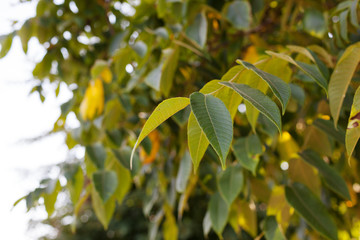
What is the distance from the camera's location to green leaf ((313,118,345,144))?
2.36 ft

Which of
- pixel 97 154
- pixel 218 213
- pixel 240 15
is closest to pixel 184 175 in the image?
pixel 218 213

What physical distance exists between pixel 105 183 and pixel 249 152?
1.14 feet

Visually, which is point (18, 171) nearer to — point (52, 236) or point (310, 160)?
point (52, 236)

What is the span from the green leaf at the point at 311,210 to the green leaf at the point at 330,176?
5 cm

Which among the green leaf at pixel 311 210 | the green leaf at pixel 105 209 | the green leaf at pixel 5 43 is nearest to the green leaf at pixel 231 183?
the green leaf at pixel 311 210

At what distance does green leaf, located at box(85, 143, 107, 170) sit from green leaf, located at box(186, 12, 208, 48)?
1.22ft

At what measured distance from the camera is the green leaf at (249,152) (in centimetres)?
76

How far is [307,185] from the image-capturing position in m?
0.82

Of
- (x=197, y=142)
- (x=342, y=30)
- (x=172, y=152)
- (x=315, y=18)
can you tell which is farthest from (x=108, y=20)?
(x=197, y=142)

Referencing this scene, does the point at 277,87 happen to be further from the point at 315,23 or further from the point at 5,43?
the point at 5,43

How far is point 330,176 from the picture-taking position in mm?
742

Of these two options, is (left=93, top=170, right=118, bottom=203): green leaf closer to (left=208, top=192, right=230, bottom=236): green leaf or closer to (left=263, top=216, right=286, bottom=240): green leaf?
(left=208, top=192, right=230, bottom=236): green leaf

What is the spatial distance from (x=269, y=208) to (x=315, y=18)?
532mm

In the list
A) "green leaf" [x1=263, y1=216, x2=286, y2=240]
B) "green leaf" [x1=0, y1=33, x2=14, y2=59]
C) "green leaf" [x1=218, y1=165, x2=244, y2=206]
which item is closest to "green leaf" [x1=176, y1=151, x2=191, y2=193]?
"green leaf" [x1=218, y1=165, x2=244, y2=206]
